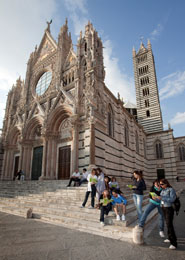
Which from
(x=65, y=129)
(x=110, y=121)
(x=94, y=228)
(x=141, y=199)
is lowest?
(x=94, y=228)

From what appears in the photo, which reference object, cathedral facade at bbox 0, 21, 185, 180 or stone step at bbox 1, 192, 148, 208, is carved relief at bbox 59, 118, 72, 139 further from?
stone step at bbox 1, 192, 148, 208

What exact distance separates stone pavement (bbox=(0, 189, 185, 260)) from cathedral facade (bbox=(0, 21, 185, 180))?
6.99 m

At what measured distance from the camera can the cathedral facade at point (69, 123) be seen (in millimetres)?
13250

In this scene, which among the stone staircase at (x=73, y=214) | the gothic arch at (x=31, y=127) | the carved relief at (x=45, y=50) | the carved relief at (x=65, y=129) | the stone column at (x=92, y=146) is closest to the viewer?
the stone staircase at (x=73, y=214)

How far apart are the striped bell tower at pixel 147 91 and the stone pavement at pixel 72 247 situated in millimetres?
26985

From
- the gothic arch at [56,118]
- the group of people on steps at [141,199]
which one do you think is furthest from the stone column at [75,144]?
the group of people on steps at [141,199]

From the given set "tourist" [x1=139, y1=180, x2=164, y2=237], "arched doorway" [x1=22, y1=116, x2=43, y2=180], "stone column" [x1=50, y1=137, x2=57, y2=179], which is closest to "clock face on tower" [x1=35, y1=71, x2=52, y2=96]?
"arched doorway" [x1=22, y1=116, x2=43, y2=180]

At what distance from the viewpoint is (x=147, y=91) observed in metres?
33.2

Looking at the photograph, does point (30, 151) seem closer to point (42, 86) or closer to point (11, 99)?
point (42, 86)

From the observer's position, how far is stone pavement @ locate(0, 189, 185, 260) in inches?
123

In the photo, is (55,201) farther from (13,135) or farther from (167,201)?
(13,135)

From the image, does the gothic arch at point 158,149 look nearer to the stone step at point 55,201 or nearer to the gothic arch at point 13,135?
the stone step at point 55,201

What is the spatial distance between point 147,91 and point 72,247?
3382cm

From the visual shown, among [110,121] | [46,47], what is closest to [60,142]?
[110,121]
